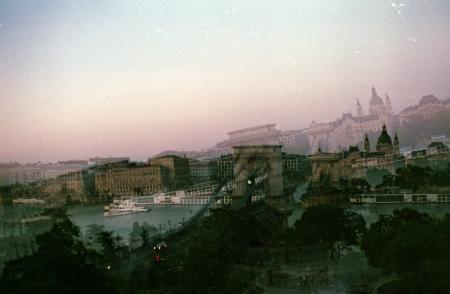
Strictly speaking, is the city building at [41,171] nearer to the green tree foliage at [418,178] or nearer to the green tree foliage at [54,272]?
the green tree foliage at [54,272]

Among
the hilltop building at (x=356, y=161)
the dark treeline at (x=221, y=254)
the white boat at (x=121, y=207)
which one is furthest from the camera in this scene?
the white boat at (x=121, y=207)

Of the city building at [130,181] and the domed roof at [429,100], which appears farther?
the city building at [130,181]

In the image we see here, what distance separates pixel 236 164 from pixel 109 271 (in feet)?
4.33

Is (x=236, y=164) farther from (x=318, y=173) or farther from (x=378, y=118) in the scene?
(x=378, y=118)

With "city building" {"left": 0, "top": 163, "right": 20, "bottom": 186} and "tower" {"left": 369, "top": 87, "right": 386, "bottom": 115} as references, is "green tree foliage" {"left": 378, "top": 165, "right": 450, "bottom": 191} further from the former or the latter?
"city building" {"left": 0, "top": 163, "right": 20, "bottom": 186}

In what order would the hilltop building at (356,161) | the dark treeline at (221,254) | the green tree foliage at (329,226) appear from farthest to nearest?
the hilltop building at (356,161) → the green tree foliage at (329,226) → the dark treeline at (221,254)

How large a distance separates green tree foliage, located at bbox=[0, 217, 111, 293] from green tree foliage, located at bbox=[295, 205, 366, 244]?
1.53m

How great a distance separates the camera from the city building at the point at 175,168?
416cm

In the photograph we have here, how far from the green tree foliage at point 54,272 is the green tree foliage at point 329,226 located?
153cm

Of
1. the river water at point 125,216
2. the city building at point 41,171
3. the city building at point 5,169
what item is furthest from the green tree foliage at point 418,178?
the city building at point 5,169

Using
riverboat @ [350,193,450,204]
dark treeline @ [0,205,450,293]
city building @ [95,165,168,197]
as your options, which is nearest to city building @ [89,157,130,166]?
city building @ [95,165,168,197]

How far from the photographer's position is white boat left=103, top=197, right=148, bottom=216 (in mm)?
4246

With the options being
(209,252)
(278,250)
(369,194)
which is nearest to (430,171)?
(369,194)

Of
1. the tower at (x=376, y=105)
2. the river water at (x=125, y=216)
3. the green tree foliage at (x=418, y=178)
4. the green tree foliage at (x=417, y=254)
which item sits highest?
the tower at (x=376, y=105)
